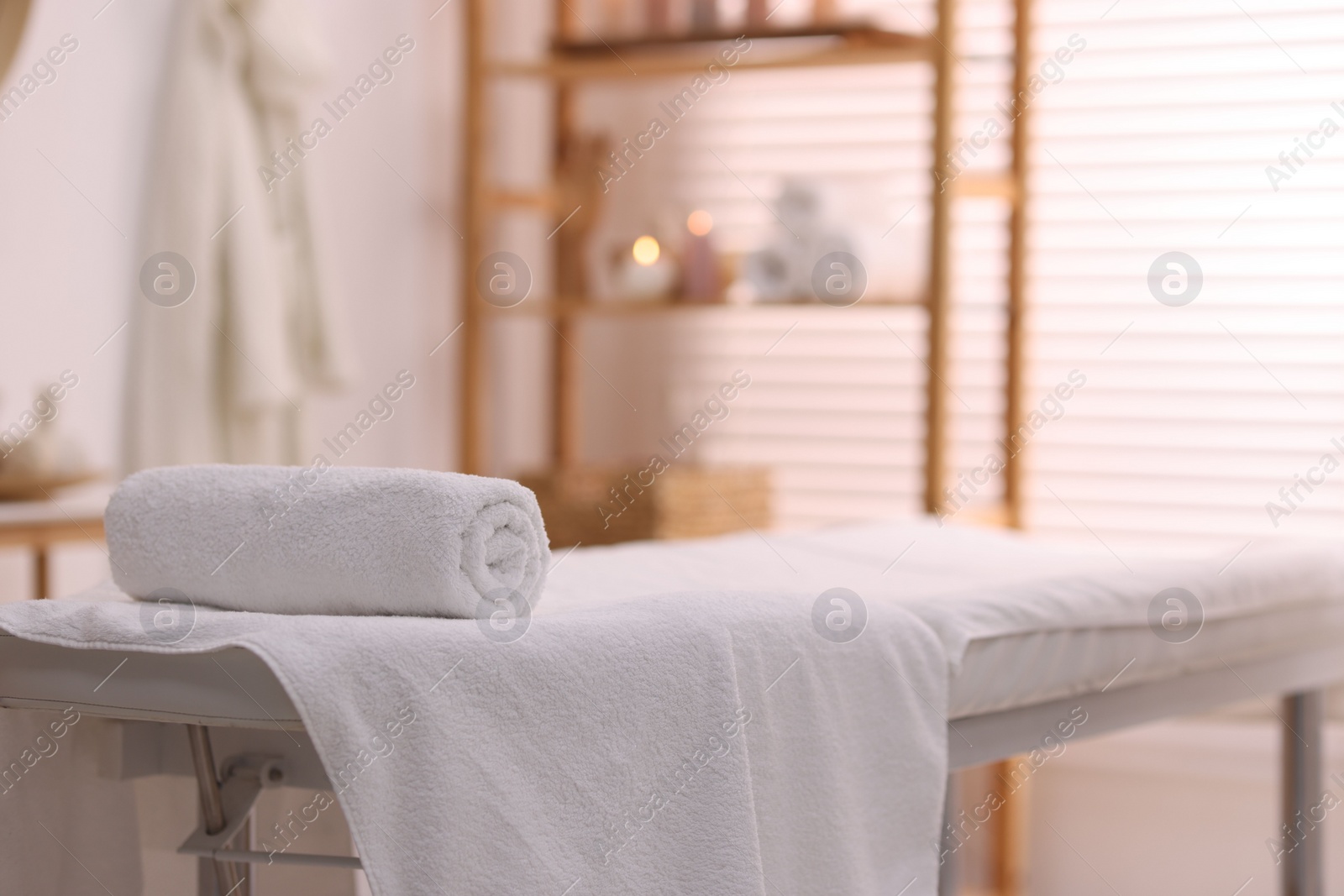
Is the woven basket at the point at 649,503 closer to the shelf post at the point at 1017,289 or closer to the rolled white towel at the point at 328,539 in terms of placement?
the shelf post at the point at 1017,289

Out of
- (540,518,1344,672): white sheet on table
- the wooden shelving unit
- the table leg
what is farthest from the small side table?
the wooden shelving unit

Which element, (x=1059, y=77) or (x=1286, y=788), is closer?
(x=1286, y=788)

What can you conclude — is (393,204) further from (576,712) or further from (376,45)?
(576,712)

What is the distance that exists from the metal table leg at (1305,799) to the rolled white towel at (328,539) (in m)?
1.04

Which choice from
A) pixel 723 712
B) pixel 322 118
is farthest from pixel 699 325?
pixel 723 712

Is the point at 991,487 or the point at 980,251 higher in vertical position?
the point at 980,251

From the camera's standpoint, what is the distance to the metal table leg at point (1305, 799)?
5.15ft

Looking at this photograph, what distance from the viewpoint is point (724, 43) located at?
2.45 metres

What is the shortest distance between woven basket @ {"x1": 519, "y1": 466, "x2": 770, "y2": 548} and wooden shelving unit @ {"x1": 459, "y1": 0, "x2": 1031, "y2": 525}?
22 cm

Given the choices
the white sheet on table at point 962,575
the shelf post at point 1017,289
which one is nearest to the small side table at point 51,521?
the white sheet on table at point 962,575

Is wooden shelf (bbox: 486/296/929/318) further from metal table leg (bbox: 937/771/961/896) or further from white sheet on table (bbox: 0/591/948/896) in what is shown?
white sheet on table (bbox: 0/591/948/896)

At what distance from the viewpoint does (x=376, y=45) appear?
258 cm

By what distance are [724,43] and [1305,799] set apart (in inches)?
60.2

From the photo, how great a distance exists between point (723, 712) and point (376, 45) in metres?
2.01
